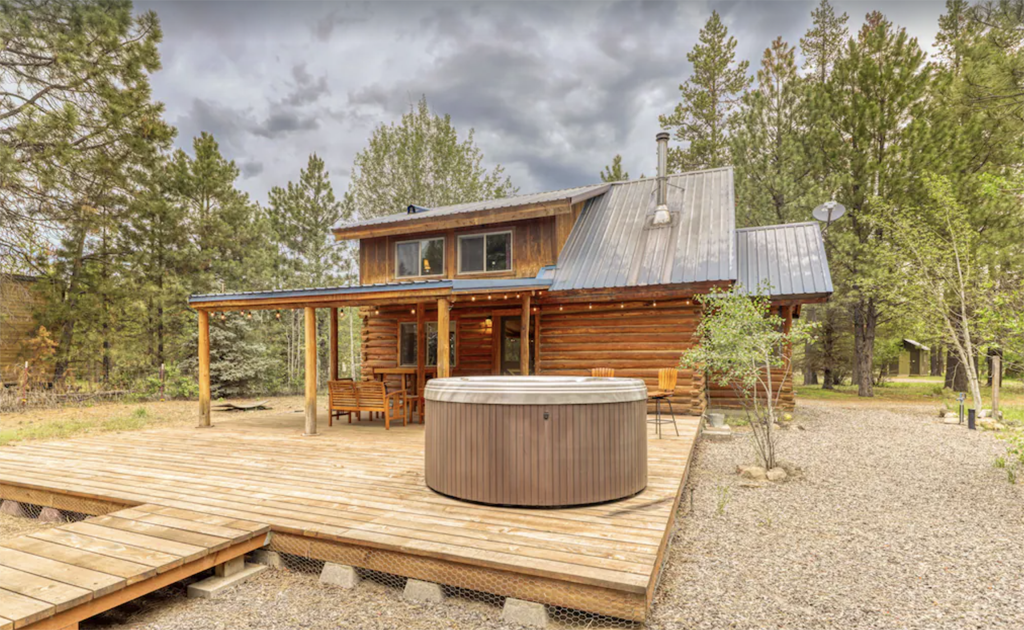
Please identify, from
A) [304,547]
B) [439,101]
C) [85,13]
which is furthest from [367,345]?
[439,101]

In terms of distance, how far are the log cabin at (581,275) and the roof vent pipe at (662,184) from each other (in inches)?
1.1

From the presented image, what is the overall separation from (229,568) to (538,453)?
6.82ft

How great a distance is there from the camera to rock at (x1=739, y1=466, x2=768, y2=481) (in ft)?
18.4

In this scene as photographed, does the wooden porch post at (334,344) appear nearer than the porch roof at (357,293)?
No

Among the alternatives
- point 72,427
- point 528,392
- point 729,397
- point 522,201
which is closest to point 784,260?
point 729,397

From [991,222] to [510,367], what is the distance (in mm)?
14302

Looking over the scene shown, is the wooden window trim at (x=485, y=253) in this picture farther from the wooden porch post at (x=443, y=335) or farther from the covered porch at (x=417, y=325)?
Answer: the wooden porch post at (x=443, y=335)

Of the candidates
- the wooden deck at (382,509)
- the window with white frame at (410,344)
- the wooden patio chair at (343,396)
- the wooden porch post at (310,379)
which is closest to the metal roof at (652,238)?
the window with white frame at (410,344)

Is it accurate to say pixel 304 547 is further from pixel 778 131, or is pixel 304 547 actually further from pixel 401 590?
pixel 778 131

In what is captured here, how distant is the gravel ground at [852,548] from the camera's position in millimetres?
2713

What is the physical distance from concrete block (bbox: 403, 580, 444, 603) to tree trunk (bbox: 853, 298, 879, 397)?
54.2ft

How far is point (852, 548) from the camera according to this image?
12.0 ft

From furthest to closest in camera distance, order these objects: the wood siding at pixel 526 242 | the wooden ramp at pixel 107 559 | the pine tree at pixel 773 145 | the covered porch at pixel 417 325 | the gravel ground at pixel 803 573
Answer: the pine tree at pixel 773 145
the wood siding at pixel 526 242
the covered porch at pixel 417 325
the gravel ground at pixel 803 573
the wooden ramp at pixel 107 559

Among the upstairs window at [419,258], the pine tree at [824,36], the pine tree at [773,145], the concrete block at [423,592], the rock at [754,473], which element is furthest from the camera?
the pine tree at [824,36]
